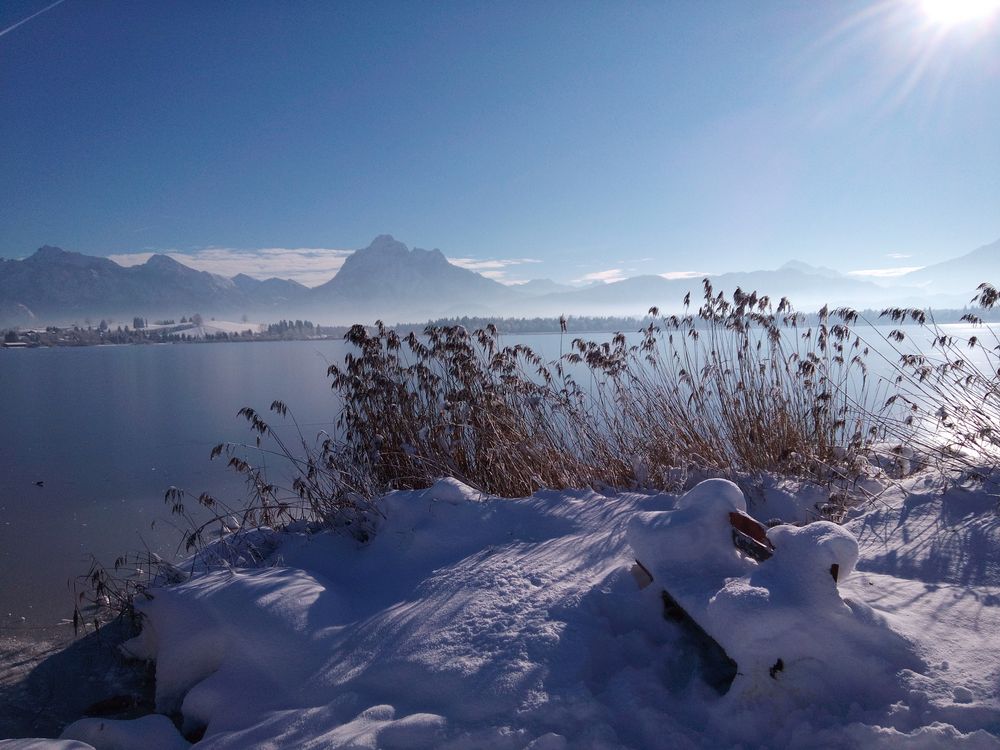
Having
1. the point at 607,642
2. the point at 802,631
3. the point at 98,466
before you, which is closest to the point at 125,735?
the point at 607,642

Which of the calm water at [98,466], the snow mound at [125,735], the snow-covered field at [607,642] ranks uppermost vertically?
the snow-covered field at [607,642]

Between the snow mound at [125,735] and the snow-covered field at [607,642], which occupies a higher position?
the snow-covered field at [607,642]

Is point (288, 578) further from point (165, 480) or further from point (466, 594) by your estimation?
point (165, 480)

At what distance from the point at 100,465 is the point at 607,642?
769 cm

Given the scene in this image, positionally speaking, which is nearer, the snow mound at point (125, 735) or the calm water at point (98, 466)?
the snow mound at point (125, 735)

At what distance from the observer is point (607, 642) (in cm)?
191

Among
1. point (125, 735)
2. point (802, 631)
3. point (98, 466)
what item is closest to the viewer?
point (802, 631)

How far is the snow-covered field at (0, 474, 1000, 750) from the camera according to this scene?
4.97ft

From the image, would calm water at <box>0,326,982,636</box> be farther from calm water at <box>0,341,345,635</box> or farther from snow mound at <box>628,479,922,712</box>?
snow mound at <box>628,479,922,712</box>

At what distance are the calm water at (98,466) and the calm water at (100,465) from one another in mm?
12

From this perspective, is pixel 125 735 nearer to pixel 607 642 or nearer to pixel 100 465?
pixel 607 642

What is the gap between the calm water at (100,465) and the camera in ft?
13.6

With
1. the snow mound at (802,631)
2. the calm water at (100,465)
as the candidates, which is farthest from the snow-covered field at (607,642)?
the calm water at (100,465)

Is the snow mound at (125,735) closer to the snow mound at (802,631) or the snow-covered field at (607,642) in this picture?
the snow-covered field at (607,642)
